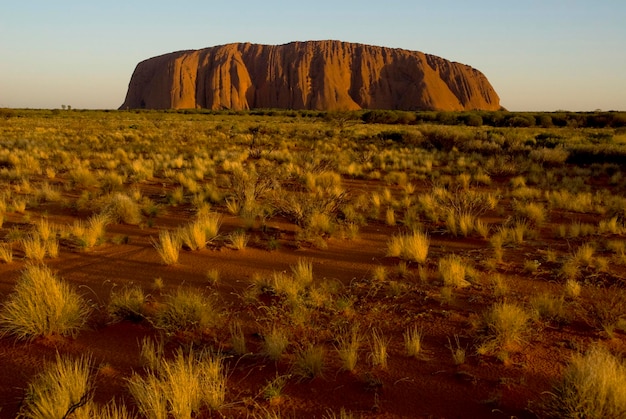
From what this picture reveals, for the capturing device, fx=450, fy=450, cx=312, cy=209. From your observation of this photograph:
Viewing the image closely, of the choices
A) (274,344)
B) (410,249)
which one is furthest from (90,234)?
(410,249)

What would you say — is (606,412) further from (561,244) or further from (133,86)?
(133,86)

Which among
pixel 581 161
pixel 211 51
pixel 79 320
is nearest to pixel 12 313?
pixel 79 320

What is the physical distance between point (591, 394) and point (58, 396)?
12.2 feet

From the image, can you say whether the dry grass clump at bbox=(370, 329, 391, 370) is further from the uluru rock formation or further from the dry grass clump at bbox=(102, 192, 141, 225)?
the uluru rock formation

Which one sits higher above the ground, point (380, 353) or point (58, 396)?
point (58, 396)

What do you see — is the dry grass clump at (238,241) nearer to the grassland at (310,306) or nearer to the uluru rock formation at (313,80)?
the grassland at (310,306)

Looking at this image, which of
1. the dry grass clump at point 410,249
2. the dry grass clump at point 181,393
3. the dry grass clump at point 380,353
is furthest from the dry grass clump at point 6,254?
the dry grass clump at point 410,249

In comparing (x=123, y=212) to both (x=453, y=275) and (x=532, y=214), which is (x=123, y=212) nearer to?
(x=453, y=275)

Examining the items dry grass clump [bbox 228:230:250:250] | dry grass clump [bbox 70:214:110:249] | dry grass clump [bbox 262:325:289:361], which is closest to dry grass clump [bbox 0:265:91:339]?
dry grass clump [bbox 262:325:289:361]

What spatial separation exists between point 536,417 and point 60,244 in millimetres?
7517

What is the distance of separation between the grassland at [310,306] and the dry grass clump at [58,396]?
0.02 m

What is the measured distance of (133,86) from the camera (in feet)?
452

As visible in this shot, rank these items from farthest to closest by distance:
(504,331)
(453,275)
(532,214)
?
(532,214), (453,275), (504,331)

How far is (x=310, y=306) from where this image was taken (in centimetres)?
527
